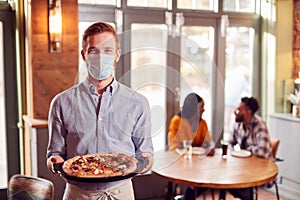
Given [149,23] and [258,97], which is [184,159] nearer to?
[149,23]

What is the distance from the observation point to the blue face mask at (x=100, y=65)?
1869mm

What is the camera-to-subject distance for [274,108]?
13.9 feet

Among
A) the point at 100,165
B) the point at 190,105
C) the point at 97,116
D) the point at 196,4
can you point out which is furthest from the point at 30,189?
the point at 196,4

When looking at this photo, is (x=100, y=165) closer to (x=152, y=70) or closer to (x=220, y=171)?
(x=152, y=70)

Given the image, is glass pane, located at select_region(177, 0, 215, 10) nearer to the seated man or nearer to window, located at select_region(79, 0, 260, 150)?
window, located at select_region(79, 0, 260, 150)

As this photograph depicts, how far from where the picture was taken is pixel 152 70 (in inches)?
78.9

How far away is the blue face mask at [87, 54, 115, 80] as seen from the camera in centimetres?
187

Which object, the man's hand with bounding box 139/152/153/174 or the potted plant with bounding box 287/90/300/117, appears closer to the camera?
the man's hand with bounding box 139/152/153/174

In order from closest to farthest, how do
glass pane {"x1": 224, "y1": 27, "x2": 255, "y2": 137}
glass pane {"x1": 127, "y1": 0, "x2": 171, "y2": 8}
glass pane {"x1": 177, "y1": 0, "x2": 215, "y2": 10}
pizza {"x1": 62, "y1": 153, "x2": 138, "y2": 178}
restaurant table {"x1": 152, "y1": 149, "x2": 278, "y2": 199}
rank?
1. pizza {"x1": 62, "y1": 153, "x2": 138, "y2": 178}
2. restaurant table {"x1": 152, "y1": 149, "x2": 278, "y2": 199}
3. glass pane {"x1": 127, "y1": 0, "x2": 171, "y2": 8}
4. glass pane {"x1": 177, "y1": 0, "x2": 215, "y2": 10}
5. glass pane {"x1": 224, "y1": 27, "x2": 255, "y2": 137}

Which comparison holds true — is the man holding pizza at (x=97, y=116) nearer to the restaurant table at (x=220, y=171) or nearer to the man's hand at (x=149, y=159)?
the man's hand at (x=149, y=159)

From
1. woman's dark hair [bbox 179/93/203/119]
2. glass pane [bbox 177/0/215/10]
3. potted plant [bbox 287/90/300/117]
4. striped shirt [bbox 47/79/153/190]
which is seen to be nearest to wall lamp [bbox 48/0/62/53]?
striped shirt [bbox 47/79/153/190]

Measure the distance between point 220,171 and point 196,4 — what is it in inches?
69.1

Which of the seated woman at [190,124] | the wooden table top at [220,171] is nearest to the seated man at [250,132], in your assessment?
the wooden table top at [220,171]

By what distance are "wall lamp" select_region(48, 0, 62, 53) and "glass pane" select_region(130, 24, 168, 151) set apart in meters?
0.99
